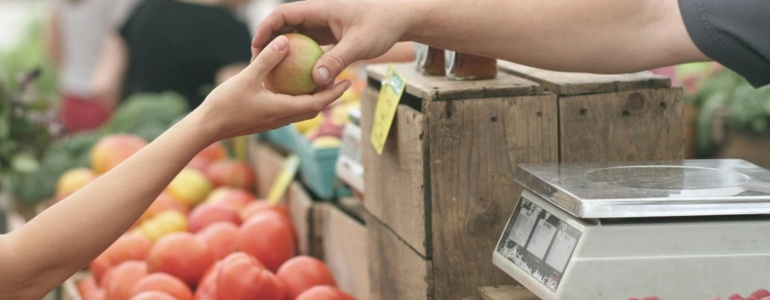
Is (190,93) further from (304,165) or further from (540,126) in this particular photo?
(540,126)

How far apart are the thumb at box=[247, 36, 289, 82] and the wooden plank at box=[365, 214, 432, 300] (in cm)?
44

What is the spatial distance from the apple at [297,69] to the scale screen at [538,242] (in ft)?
1.32

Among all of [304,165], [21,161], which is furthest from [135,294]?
[21,161]

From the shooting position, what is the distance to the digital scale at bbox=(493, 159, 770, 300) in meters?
1.34

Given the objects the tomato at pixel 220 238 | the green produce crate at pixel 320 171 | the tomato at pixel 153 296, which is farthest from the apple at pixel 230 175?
the tomato at pixel 153 296

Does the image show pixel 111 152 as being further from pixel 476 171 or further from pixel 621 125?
pixel 621 125

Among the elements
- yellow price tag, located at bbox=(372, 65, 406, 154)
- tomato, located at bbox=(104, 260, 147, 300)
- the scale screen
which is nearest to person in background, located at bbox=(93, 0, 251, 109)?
tomato, located at bbox=(104, 260, 147, 300)

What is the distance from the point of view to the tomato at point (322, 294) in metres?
2.06

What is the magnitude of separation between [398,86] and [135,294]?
881 mm

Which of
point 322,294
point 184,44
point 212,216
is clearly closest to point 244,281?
point 322,294

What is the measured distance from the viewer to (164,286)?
222cm

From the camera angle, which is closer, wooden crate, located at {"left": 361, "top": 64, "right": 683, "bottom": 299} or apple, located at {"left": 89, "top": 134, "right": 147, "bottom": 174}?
wooden crate, located at {"left": 361, "top": 64, "right": 683, "bottom": 299}

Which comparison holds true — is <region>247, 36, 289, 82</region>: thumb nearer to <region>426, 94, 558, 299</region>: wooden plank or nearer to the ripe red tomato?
<region>426, 94, 558, 299</region>: wooden plank

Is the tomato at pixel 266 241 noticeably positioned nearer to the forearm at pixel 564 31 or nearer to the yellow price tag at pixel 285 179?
the yellow price tag at pixel 285 179
